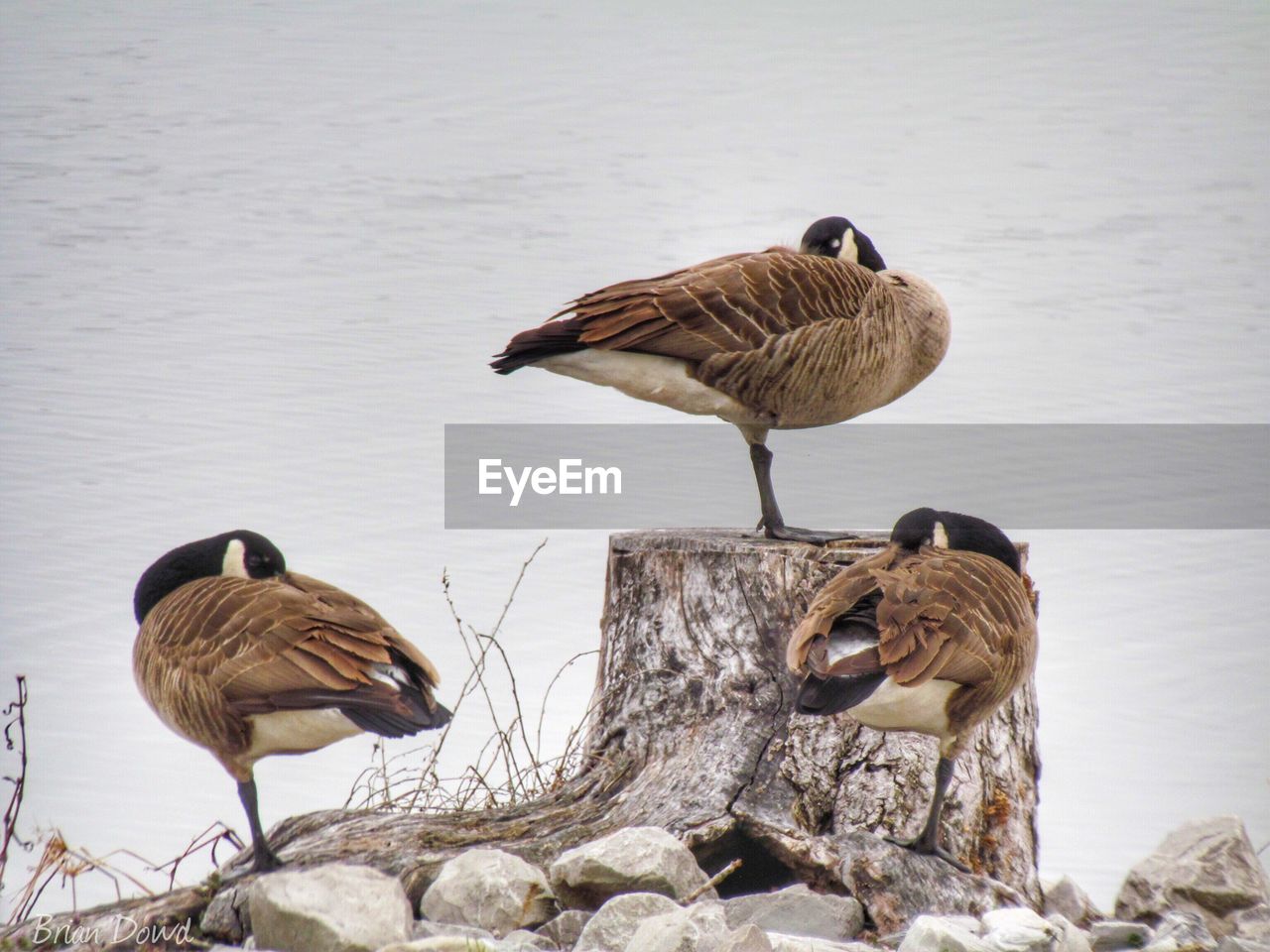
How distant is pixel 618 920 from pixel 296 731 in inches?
29.4

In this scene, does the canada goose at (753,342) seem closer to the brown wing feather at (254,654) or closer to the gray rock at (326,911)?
the brown wing feather at (254,654)

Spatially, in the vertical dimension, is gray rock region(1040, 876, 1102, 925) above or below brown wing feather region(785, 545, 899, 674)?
below

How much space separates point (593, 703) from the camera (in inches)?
155

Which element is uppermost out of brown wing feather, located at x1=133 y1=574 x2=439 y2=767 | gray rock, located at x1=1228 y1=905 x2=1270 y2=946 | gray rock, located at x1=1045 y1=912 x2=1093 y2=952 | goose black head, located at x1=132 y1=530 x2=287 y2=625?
goose black head, located at x1=132 y1=530 x2=287 y2=625

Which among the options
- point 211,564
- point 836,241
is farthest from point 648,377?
point 211,564

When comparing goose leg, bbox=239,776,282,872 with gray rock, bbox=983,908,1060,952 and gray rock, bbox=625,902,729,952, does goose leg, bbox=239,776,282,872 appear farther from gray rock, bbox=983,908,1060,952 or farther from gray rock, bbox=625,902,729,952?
gray rock, bbox=983,908,1060,952

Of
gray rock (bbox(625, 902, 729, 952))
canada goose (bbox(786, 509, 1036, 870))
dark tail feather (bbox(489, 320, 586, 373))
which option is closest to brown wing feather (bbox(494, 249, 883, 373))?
dark tail feather (bbox(489, 320, 586, 373))

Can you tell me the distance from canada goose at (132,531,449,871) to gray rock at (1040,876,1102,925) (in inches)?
65.2

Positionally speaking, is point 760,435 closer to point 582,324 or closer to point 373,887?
point 582,324

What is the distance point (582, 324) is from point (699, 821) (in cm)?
133

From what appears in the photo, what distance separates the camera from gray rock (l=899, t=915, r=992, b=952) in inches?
104

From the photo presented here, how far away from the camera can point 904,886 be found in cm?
311

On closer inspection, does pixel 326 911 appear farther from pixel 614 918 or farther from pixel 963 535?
pixel 963 535

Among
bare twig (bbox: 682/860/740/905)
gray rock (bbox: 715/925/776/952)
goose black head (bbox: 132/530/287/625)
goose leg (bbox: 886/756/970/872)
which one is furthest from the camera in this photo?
goose black head (bbox: 132/530/287/625)
